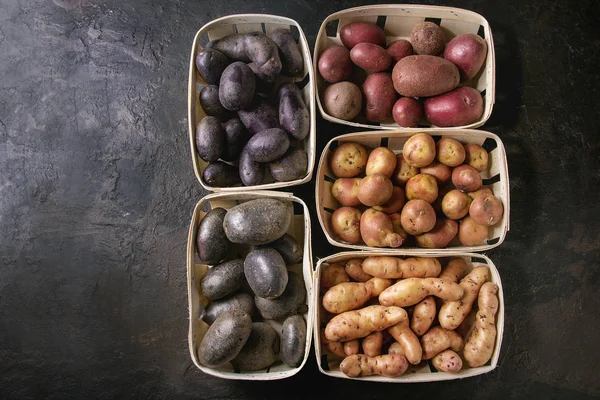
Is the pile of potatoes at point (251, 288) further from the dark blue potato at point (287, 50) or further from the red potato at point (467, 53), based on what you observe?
the red potato at point (467, 53)

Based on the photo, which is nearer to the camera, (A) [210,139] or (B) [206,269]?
(A) [210,139]

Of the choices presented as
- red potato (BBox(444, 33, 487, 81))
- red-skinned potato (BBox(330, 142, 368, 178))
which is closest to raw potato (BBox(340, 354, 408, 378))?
red-skinned potato (BBox(330, 142, 368, 178))

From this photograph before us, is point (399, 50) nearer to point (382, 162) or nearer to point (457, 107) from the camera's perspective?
point (457, 107)

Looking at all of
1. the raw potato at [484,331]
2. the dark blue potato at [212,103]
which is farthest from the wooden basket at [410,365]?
the dark blue potato at [212,103]

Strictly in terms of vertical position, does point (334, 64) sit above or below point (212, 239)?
above

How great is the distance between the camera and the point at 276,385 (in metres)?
1.50

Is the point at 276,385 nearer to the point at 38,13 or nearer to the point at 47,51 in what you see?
the point at 47,51

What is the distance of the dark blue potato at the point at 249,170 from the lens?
1344 millimetres

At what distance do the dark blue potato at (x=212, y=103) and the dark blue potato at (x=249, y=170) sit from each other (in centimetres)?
15

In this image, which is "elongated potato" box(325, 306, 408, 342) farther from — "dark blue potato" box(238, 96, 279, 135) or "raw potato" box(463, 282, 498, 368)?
"dark blue potato" box(238, 96, 279, 135)

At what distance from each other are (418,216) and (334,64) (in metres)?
0.53

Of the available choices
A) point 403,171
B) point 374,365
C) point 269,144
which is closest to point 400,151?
point 403,171

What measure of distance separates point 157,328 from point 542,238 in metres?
1.37

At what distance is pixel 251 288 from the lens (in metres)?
1.32
